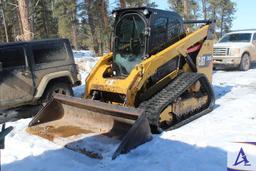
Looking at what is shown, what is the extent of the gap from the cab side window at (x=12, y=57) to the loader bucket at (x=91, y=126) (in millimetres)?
1739

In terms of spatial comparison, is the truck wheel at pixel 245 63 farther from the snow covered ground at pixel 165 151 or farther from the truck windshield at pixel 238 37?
the snow covered ground at pixel 165 151

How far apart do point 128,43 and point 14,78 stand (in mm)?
2935

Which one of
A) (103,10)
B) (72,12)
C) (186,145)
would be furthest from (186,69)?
(72,12)

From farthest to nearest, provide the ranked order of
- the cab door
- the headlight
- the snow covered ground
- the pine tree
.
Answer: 1. the pine tree
2. the headlight
3. the cab door
4. the snow covered ground

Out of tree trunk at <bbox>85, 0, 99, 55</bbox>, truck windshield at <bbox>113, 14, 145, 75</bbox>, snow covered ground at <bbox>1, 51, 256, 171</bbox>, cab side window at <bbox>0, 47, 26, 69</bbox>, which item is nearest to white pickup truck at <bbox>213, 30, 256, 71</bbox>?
snow covered ground at <bbox>1, 51, 256, 171</bbox>

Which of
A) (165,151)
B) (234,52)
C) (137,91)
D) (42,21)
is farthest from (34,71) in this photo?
(42,21)

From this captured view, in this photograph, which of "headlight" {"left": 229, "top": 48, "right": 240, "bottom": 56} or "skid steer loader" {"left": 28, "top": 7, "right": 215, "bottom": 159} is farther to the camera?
"headlight" {"left": 229, "top": 48, "right": 240, "bottom": 56}

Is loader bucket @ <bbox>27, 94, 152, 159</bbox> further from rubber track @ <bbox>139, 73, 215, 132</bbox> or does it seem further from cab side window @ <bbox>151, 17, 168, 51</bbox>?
cab side window @ <bbox>151, 17, 168, 51</bbox>

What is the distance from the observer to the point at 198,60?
9.31m

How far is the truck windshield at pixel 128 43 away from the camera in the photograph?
8.30 meters

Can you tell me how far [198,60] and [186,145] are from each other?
341 cm

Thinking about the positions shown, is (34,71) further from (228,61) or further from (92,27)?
(92,27)

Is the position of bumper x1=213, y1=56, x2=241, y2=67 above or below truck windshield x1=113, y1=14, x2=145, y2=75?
below

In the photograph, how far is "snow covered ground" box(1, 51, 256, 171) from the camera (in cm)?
569
